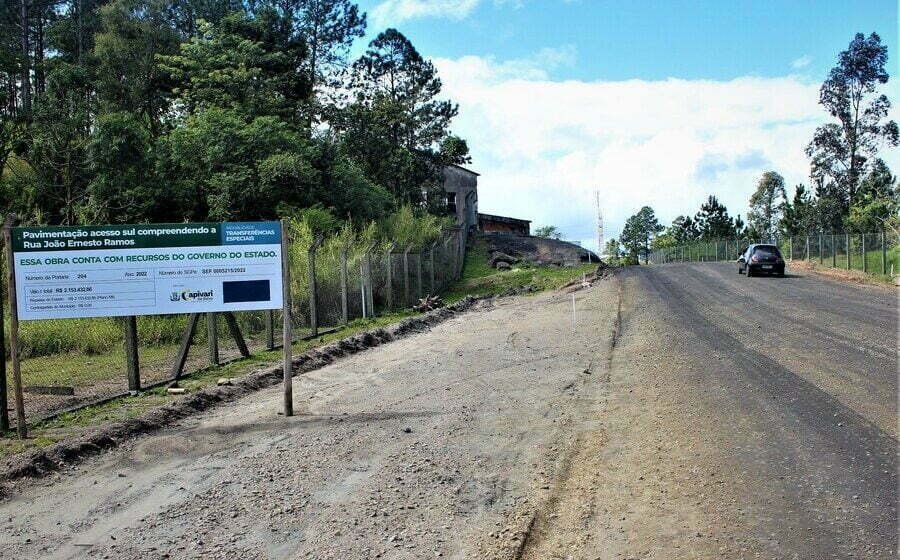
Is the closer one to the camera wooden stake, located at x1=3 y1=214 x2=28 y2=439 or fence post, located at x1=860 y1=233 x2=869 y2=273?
wooden stake, located at x1=3 y1=214 x2=28 y2=439

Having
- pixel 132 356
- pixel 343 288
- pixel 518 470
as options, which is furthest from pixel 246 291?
pixel 343 288

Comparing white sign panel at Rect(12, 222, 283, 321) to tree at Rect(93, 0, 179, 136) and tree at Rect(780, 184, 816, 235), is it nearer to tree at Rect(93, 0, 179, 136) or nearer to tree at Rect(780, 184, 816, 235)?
tree at Rect(93, 0, 179, 136)

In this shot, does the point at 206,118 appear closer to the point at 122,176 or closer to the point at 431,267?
the point at 122,176

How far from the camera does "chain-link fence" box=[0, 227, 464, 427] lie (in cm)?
1134

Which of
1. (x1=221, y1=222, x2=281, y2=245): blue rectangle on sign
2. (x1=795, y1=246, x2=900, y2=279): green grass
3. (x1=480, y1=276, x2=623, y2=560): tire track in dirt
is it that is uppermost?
(x1=221, y1=222, x2=281, y2=245): blue rectangle on sign

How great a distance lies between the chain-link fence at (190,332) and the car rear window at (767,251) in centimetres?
1472

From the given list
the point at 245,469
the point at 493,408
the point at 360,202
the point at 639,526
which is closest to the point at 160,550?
the point at 245,469

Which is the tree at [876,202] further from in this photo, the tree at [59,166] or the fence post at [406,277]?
the tree at [59,166]

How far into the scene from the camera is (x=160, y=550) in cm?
508

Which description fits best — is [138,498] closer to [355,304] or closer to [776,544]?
[776,544]

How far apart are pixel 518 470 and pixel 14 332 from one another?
225 inches

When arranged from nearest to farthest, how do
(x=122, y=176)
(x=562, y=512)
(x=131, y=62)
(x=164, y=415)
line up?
(x=562, y=512)
(x=164, y=415)
(x=122, y=176)
(x=131, y=62)

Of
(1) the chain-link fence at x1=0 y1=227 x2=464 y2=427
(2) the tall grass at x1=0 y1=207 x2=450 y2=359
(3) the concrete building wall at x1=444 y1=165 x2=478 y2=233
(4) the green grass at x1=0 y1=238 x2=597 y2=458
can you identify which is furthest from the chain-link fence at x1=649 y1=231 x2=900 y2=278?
(3) the concrete building wall at x1=444 y1=165 x2=478 y2=233

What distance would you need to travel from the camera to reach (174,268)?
9.67 meters
